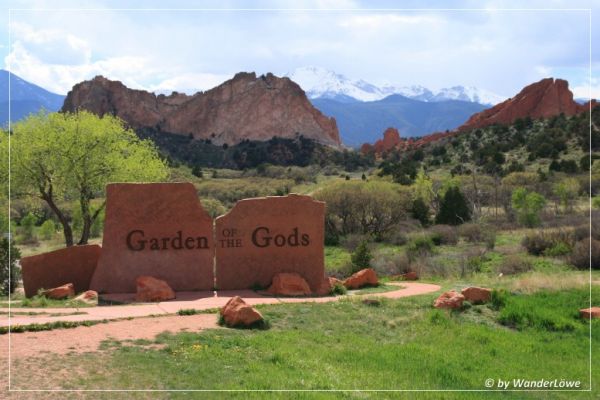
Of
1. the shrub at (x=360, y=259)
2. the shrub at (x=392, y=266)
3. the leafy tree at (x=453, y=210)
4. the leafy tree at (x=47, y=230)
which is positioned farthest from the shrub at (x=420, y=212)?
the leafy tree at (x=47, y=230)

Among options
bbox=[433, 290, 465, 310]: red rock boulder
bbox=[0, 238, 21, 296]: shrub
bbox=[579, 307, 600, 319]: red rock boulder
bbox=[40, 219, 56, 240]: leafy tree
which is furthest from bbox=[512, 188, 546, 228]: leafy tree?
bbox=[40, 219, 56, 240]: leafy tree

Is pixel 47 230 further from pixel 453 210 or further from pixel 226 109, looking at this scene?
pixel 226 109

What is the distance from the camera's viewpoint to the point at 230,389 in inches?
270

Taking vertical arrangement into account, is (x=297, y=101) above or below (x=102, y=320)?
above

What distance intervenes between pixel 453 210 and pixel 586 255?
18.5m

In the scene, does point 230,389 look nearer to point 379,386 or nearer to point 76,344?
point 379,386

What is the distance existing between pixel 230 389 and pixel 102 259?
334 inches

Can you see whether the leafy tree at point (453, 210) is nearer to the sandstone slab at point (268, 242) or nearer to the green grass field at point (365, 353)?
the sandstone slab at point (268, 242)

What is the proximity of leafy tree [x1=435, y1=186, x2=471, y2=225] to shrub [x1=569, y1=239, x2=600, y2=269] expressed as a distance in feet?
57.4

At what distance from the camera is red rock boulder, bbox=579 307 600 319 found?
11.9 m

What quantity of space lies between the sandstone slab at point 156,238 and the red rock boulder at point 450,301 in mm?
5527

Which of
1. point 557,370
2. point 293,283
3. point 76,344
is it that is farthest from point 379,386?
point 293,283

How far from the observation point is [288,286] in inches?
561

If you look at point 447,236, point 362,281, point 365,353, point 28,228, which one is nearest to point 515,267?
point 362,281
